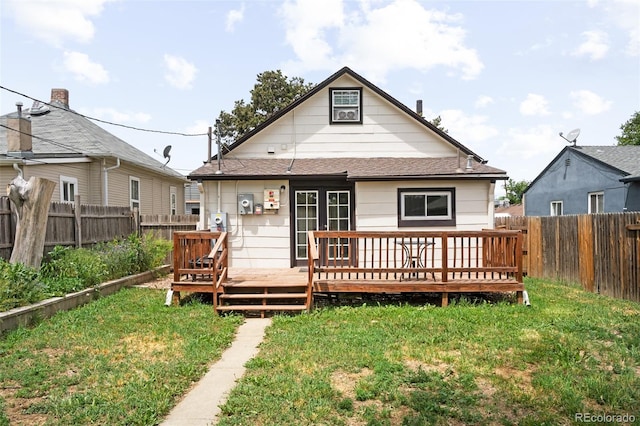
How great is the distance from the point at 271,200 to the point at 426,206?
A: 11.1 feet

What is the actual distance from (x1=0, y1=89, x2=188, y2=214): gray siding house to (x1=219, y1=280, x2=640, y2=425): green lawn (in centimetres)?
849

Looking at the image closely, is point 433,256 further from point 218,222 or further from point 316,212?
point 218,222

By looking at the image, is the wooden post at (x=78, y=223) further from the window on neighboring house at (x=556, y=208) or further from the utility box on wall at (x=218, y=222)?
the window on neighboring house at (x=556, y=208)

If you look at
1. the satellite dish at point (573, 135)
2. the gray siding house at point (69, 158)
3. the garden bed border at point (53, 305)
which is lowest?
the garden bed border at point (53, 305)

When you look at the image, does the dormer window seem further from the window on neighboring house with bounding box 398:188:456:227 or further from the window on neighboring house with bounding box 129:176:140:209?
the window on neighboring house with bounding box 129:176:140:209

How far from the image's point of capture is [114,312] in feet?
23.8

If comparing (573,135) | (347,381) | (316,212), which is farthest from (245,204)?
(573,135)

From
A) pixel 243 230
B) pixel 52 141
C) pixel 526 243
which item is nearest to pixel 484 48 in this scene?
pixel 526 243

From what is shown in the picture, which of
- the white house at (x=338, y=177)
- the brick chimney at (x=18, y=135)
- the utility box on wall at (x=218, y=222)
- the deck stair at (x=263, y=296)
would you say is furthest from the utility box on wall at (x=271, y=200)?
the brick chimney at (x=18, y=135)

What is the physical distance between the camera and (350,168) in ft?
32.7

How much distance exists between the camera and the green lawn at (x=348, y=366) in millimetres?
3623

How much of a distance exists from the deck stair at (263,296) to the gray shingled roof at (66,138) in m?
8.45

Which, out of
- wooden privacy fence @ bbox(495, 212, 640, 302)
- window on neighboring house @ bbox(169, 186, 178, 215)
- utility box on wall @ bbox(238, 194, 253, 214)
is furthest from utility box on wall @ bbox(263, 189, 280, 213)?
window on neighboring house @ bbox(169, 186, 178, 215)

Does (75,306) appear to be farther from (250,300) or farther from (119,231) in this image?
(119,231)
